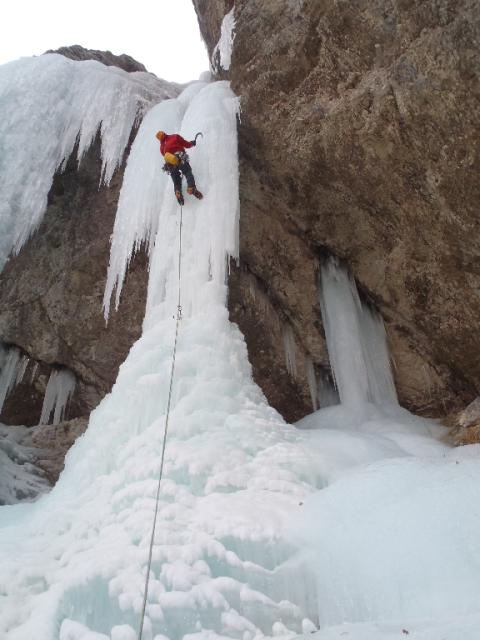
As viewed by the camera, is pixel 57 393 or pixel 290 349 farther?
pixel 57 393

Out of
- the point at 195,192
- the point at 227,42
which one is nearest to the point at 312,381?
the point at 195,192

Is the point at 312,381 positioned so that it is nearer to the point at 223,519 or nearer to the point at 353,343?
the point at 353,343

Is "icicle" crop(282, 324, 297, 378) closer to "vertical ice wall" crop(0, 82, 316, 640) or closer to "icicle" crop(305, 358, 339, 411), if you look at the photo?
"icicle" crop(305, 358, 339, 411)

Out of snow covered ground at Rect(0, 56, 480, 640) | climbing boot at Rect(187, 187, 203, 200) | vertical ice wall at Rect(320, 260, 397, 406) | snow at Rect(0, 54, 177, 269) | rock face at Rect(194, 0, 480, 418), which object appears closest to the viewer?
snow covered ground at Rect(0, 56, 480, 640)

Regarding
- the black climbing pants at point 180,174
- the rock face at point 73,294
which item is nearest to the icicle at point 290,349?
the rock face at point 73,294

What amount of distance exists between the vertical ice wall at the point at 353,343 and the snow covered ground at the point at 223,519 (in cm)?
72

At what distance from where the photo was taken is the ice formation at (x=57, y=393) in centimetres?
805

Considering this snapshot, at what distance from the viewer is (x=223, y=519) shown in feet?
9.59

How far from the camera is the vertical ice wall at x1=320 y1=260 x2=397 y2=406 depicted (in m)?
6.23

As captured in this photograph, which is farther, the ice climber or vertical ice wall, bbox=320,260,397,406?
vertical ice wall, bbox=320,260,397,406

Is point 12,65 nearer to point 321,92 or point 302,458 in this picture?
point 321,92

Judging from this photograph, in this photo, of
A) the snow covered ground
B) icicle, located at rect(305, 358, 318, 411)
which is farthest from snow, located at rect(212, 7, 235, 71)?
icicle, located at rect(305, 358, 318, 411)

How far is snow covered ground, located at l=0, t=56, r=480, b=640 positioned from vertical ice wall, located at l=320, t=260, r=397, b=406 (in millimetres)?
716

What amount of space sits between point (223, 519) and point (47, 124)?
23.1ft
